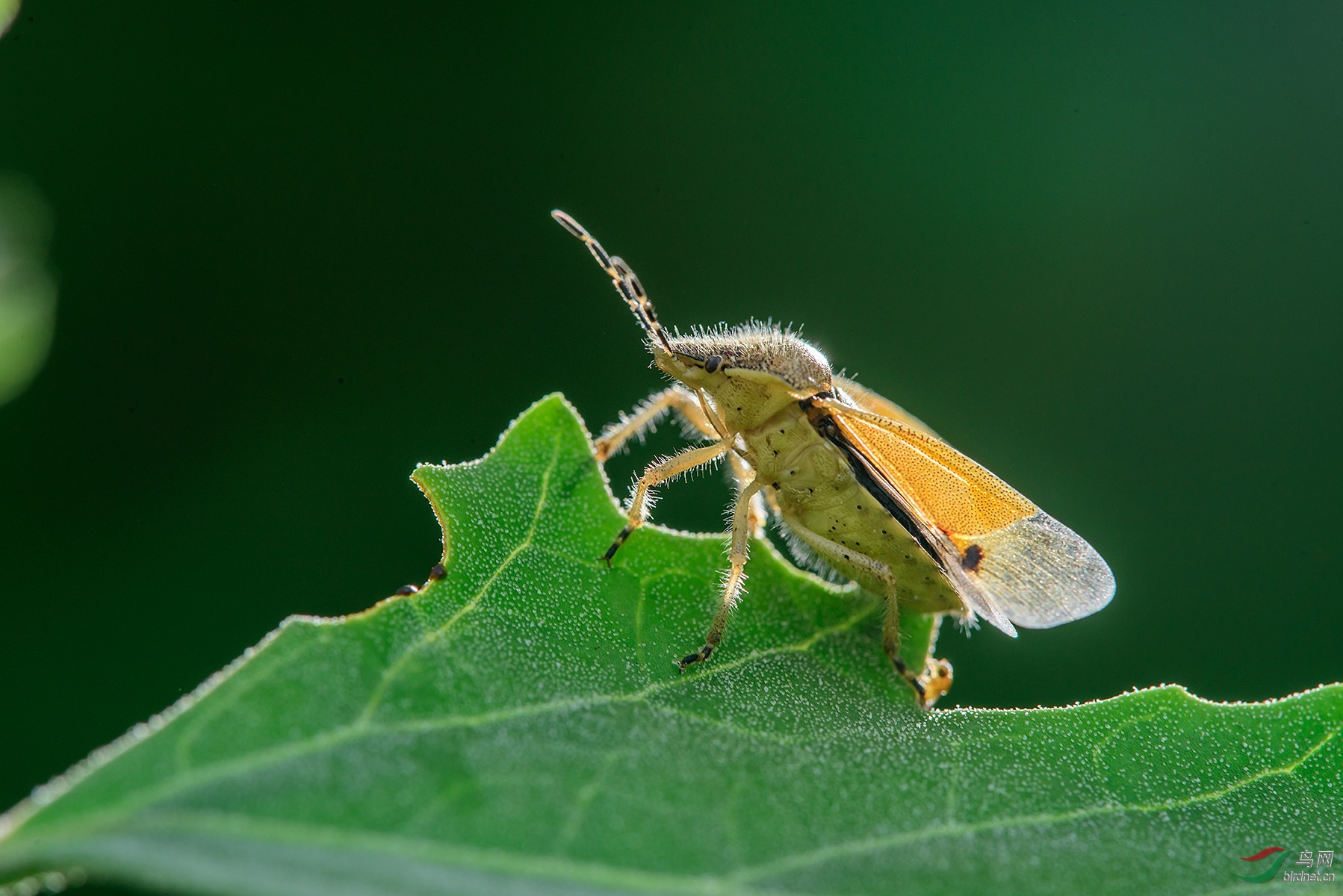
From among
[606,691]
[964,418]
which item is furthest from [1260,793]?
[964,418]

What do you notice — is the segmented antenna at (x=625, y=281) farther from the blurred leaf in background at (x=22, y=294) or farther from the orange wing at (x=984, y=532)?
the blurred leaf in background at (x=22, y=294)

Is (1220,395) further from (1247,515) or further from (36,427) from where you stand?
(36,427)

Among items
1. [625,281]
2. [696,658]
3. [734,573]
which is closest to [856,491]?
[734,573]

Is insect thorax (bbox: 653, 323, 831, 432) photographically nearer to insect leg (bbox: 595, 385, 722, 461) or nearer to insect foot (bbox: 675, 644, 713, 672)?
insect leg (bbox: 595, 385, 722, 461)

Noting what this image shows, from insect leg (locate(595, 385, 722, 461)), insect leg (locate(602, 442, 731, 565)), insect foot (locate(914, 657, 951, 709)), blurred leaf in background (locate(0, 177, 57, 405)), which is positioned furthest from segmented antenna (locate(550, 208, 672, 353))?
blurred leaf in background (locate(0, 177, 57, 405))

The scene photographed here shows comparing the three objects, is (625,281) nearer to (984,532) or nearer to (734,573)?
(734,573)

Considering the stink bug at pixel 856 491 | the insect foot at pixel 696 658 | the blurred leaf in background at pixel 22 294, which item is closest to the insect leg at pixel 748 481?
the stink bug at pixel 856 491
